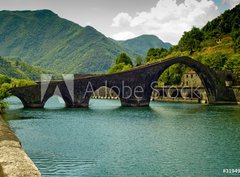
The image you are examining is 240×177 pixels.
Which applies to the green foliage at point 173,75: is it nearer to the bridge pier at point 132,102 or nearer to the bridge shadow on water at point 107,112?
the bridge pier at point 132,102

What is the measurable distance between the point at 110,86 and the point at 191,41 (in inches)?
2683

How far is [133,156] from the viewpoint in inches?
810

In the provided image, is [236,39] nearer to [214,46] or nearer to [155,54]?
[214,46]

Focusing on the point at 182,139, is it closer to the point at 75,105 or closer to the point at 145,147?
the point at 145,147

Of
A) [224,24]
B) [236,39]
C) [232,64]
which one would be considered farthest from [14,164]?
[224,24]

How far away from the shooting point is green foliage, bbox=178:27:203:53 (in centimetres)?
12106

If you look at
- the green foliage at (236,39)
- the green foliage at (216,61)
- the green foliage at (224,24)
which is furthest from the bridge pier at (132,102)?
the green foliage at (224,24)

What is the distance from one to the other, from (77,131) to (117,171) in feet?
46.3

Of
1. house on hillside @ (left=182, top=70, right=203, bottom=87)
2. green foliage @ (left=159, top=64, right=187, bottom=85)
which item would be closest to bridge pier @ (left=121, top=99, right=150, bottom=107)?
house on hillside @ (left=182, top=70, right=203, bottom=87)

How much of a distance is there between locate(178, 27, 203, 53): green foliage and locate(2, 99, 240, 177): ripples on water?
8606 cm

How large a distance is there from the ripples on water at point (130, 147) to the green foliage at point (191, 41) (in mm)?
86061

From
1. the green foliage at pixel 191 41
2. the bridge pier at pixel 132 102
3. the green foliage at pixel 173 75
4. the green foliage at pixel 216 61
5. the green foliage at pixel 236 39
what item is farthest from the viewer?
the green foliage at pixel 191 41

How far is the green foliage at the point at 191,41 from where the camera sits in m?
121

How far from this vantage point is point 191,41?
121 m
